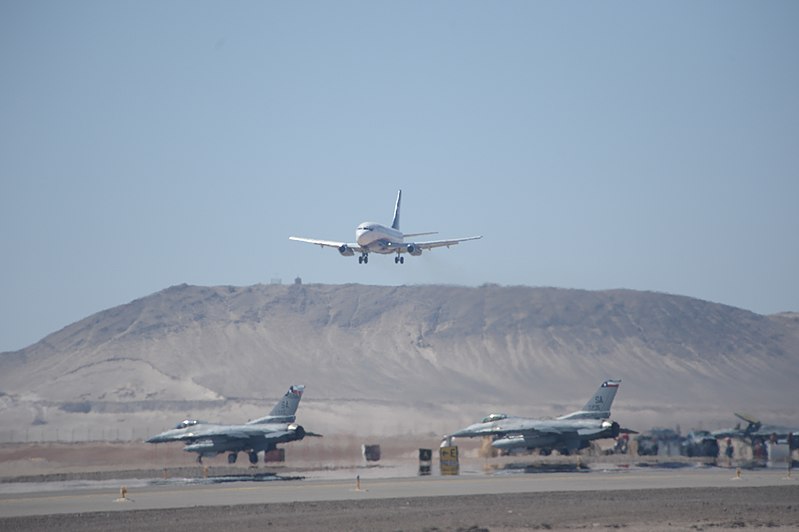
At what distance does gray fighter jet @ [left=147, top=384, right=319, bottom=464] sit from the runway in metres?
11.2

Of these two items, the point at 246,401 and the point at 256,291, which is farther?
the point at 256,291

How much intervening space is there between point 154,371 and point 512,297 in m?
59.9

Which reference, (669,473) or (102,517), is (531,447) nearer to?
(669,473)

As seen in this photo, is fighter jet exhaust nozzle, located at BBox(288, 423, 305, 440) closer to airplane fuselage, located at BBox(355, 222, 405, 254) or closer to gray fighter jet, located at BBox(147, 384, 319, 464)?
gray fighter jet, located at BBox(147, 384, 319, 464)

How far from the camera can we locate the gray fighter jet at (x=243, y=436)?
65562 millimetres

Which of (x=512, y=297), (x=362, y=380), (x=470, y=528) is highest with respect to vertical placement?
(x=512, y=297)

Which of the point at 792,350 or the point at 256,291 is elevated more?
the point at 256,291

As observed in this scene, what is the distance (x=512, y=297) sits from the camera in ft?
593

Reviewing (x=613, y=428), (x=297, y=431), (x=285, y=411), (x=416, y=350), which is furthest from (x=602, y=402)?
(x=416, y=350)

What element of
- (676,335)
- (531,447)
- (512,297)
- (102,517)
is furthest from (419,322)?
(102,517)

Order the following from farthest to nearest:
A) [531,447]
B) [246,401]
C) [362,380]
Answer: [362,380] → [246,401] → [531,447]

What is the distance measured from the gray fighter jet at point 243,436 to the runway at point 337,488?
11.2 m

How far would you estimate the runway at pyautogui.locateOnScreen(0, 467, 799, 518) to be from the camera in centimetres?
4294

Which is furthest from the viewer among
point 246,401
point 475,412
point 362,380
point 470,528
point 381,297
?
point 381,297
